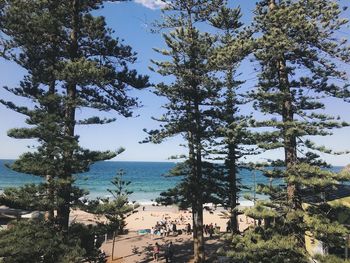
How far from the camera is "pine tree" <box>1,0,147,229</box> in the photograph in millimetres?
14336

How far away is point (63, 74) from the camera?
1423cm

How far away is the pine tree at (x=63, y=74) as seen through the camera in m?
14.3

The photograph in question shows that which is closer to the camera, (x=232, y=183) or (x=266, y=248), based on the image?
(x=266, y=248)

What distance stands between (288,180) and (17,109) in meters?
11.5

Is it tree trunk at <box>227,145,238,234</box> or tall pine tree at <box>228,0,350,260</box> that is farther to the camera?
tree trunk at <box>227,145,238,234</box>

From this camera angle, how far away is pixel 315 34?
13.8 metres

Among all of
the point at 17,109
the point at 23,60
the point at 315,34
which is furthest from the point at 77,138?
the point at 315,34

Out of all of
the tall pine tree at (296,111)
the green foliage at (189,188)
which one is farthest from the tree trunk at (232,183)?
the tall pine tree at (296,111)

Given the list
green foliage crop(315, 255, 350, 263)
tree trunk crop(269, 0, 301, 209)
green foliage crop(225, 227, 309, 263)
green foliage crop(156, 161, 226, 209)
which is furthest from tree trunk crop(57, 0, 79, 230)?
green foliage crop(156, 161, 226, 209)

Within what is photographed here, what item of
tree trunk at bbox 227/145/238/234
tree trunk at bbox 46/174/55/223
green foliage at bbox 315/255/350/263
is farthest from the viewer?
tree trunk at bbox 227/145/238/234

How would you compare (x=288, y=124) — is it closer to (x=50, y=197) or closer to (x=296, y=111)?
(x=296, y=111)

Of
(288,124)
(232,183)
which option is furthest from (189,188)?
(288,124)

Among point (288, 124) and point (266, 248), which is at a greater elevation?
point (288, 124)

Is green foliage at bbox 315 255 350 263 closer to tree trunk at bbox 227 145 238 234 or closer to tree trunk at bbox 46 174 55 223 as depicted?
tree trunk at bbox 46 174 55 223
